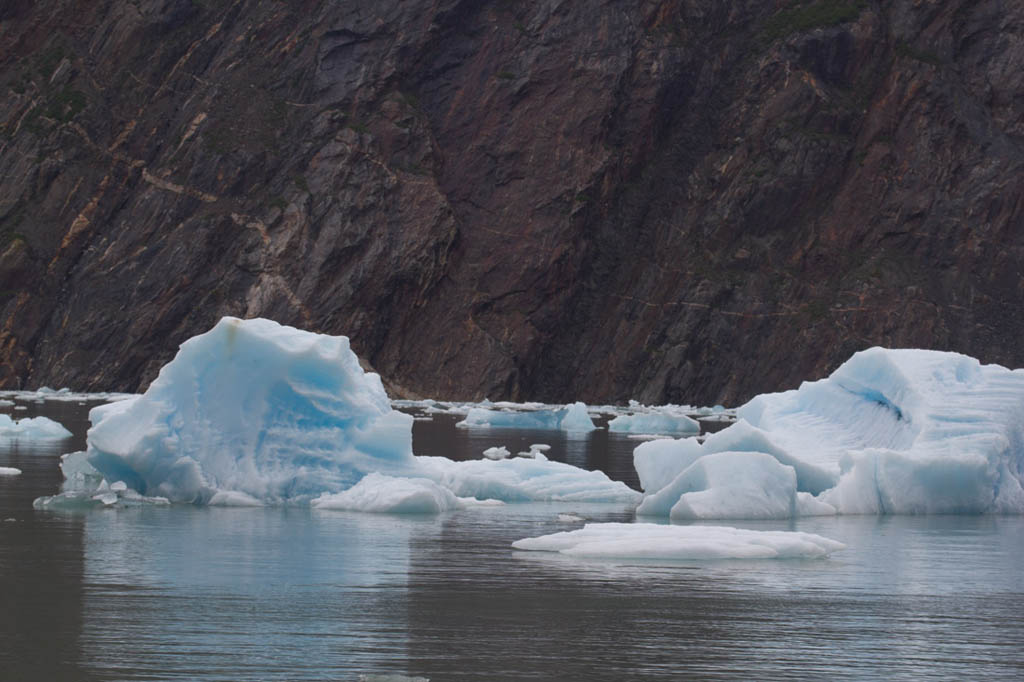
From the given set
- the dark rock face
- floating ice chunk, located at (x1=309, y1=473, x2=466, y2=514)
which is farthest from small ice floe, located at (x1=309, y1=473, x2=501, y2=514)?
the dark rock face

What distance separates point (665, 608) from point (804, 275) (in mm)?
62450

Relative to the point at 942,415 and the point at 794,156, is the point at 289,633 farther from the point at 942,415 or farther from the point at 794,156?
the point at 794,156

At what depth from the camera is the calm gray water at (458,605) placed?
8.88m

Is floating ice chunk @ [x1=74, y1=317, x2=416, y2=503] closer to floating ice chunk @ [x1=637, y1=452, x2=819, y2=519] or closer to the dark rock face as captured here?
floating ice chunk @ [x1=637, y1=452, x2=819, y2=519]

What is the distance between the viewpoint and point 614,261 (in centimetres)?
7544

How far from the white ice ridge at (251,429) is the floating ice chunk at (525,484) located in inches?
44.8

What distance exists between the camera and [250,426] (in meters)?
18.3

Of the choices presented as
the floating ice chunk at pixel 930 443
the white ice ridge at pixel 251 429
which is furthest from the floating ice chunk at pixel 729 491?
the white ice ridge at pixel 251 429

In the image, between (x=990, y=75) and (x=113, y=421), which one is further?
(x=990, y=75)

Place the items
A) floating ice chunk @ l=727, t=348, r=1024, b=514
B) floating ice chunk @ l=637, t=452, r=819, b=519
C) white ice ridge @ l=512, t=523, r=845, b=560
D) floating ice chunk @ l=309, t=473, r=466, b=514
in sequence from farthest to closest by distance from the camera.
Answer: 1. floating ice chunk @ l=727, t=348, r=1024, b=514
2. floating ice chunk @ l=309, t=473, r=466, b=514
3. floating ice chunk @ l=637, t=452, r=819, b=519
4. white ice ridge @ l=512, t=523, r=845, b=560

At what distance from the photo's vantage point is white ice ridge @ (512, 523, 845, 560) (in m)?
Answer: 13.5

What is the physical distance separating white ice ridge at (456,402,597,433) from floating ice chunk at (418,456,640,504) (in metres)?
22.0

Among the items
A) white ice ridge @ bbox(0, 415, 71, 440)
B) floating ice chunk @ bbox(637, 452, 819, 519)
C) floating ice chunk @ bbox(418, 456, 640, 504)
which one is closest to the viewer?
floating ice chunk @ bbox(637, 452, 819, 519)

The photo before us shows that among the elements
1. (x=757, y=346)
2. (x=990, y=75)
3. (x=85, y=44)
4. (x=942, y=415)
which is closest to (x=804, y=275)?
(x=757, y=346)
